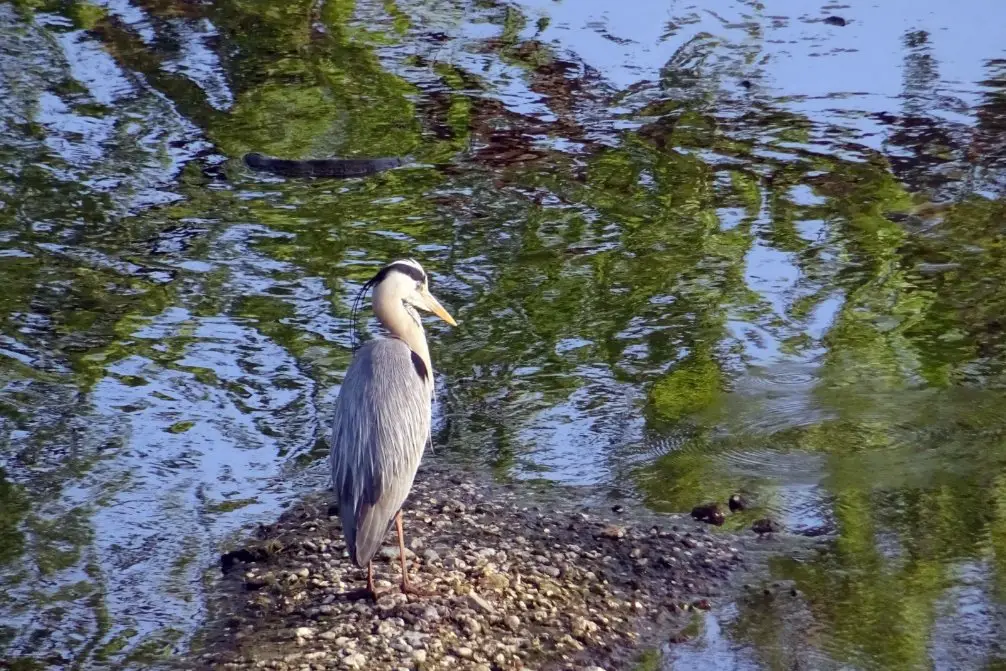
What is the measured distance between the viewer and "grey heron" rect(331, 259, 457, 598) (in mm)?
6492

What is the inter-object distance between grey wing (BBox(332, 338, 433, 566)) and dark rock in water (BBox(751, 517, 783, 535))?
1.93 m

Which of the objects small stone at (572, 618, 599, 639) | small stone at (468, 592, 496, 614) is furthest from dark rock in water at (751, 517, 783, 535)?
small stone at (468, 592, 496, 614)

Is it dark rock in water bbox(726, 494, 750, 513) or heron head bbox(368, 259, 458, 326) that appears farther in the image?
dark rock in water bbox(726, 494, 750, 513)

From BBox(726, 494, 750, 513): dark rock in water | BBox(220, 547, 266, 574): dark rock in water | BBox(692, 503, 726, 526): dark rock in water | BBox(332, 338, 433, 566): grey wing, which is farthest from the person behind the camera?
BBox(726, 494, 750, 513): dark rock in water

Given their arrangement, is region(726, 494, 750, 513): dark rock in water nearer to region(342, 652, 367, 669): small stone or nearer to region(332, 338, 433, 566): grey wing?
region(332, 338, 433, 566): grey wing

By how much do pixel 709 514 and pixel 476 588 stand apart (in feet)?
5.39

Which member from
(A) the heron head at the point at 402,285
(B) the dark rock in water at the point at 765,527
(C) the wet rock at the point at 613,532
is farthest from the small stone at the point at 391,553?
(B) the dark rock in water at the point at 765,527

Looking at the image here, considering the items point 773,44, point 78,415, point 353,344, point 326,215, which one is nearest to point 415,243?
point 326,215

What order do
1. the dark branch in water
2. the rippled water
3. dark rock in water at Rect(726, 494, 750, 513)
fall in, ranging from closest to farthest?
1. the rippled water
2. dark rock in water at Rect(726, 494, 750, 513)
3. the dark branch in water

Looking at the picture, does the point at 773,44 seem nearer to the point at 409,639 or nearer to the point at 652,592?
the point at 652,592

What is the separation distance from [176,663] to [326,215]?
638 centimetres

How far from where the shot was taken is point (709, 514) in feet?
25.1

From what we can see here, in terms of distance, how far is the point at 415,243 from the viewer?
1162 cm

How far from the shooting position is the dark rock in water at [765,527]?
7.57 meters
